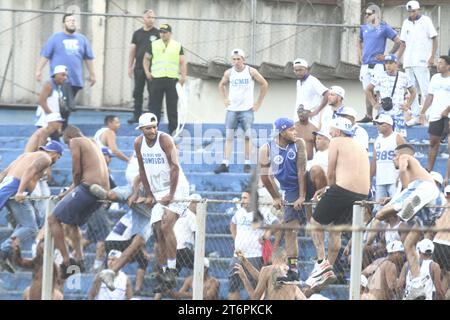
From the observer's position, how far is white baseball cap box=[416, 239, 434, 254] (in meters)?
13.1

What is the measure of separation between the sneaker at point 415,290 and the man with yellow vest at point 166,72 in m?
7.01

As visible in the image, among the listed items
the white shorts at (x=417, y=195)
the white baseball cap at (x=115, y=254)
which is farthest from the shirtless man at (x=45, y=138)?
the white shorts at (x=417, y=195)

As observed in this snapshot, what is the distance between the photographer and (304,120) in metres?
17.4

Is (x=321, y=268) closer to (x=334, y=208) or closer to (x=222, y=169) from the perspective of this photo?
(x=334, y=208)

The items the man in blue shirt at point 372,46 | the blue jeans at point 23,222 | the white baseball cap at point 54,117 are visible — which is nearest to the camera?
the blue jeans at point 23,222

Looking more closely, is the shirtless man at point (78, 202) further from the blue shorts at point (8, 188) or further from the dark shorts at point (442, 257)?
the dark shorts at point (442, 257)

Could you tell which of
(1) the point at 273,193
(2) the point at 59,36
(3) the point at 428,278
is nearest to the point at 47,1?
(2) the point at 59,36

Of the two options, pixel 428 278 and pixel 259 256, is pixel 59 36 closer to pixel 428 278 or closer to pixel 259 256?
pixel 259 256

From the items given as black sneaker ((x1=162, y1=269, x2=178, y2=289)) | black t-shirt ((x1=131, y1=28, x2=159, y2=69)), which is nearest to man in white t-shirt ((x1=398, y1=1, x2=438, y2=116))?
black t-shirt ((x1=131, y1=28, x2=159, y2=69))

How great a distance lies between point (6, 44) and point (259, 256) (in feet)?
35.0

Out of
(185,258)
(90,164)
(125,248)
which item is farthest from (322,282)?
(90,164)

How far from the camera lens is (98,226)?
14.1 m

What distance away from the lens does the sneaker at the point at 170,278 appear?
44.8 ft

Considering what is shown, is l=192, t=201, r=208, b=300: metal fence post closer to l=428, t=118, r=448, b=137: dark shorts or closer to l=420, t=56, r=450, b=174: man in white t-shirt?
l=420, t=56, r=450, b=174: man in white t-shirt
